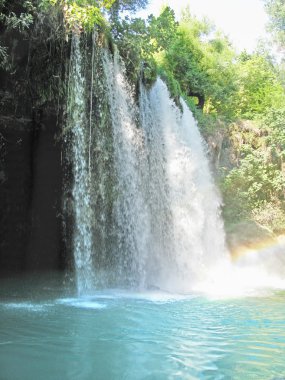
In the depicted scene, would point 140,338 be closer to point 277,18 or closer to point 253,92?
point 253,92

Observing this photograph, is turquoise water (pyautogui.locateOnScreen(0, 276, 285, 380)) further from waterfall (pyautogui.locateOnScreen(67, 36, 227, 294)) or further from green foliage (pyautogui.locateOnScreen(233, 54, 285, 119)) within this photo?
green foliage (pyautogui.locateOnScreen(233, 54, 285, 119))

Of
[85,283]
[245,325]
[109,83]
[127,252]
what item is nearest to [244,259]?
[127,252]

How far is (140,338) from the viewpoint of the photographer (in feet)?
18.1

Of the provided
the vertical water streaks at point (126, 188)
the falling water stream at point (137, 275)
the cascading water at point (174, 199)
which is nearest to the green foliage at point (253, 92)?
the falling water stream at point (137, 275)

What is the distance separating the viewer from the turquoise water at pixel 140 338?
4.33 meters

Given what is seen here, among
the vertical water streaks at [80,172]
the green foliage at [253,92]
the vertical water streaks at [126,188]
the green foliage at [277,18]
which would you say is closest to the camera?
the vertical water streaks at [80,172]

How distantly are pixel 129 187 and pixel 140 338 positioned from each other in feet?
20.1

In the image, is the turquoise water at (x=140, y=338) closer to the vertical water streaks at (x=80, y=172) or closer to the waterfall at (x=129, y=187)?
the vertical water streaks at (x=80, y=172)

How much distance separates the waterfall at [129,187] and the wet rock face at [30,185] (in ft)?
3.64

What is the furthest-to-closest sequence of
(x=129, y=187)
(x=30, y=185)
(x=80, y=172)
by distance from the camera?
(x=30, y=185)
(x=129, y=187)
(x=80, y=172)

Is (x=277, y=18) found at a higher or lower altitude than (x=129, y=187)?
higher

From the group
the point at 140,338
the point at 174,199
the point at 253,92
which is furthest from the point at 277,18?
the point at 140,338

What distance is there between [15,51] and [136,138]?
12.8 feet

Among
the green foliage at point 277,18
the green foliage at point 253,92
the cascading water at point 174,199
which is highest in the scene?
the green foliage at point 277,18
